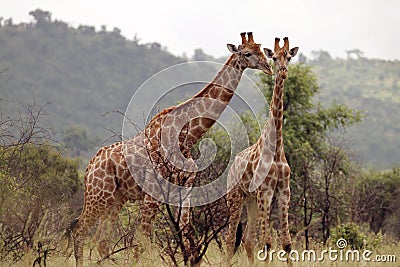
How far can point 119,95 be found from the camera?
60.7m

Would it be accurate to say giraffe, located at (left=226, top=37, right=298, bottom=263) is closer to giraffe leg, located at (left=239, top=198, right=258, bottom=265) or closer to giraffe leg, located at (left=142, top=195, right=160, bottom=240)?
giraffe leg, located at (left=239, top=198, right=258, bottom=265)

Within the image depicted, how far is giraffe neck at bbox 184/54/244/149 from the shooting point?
27.8 feet

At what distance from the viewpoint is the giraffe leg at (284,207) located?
811 cm

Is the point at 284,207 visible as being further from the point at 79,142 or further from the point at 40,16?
the point at 40,16

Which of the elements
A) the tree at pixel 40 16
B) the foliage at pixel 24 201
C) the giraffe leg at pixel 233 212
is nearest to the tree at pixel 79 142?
the foliage at pixel 24 201

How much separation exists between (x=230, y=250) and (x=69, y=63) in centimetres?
5876

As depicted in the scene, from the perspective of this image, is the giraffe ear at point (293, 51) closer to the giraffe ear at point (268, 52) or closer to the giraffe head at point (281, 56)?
the giraffe head at point (281, 56)

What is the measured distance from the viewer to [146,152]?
825 centimetres

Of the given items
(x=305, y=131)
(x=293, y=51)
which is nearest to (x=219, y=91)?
(x=293, y=51)

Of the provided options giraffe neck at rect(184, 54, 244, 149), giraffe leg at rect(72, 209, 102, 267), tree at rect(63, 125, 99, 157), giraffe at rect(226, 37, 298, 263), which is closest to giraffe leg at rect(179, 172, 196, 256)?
giraffe at rect(226, 37, 298, 263)

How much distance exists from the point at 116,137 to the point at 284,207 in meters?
6.58

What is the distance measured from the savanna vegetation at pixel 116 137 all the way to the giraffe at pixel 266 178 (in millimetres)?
384

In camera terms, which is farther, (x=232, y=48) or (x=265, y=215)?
(x=232, y=48)

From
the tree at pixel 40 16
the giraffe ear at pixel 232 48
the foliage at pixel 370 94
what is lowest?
the foliage at pixel 370 94
